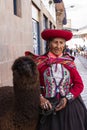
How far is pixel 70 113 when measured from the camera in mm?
3383

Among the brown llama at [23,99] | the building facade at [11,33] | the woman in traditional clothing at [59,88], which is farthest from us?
the building facade at [11,33]

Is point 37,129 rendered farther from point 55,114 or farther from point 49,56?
point 49,56

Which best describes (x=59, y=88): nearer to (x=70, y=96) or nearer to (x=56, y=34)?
(x=70, y=96)

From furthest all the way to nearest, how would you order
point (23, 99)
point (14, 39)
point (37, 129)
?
point (14, 39) → point (37, 129) → point (23, 99)

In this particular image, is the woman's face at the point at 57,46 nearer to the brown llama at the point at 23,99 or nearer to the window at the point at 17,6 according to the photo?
the brown llama at the point at 23,99

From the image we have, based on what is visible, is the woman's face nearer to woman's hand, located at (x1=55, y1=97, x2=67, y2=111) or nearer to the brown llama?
the brown llama

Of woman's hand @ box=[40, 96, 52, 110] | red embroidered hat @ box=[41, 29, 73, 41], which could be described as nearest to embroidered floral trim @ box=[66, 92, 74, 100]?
woman's hand @ box=[40, 96, 52, 110]

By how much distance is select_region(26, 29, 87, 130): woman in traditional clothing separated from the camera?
338 cm

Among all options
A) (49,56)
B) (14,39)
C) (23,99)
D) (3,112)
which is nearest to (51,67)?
(49,56)

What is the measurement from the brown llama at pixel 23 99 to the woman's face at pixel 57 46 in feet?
0.96

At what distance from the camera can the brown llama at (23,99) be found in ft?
10.4

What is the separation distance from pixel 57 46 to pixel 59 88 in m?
0.38

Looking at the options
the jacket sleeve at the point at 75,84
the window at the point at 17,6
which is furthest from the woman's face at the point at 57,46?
the window at the point at 17,6

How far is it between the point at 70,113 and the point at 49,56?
0.55 metres
